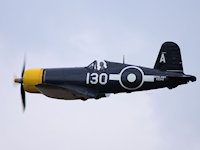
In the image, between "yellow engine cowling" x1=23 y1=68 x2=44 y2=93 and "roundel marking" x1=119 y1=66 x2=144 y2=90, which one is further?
"yellow engine cowling" x1=23 y1=68 x2=44 y2=93

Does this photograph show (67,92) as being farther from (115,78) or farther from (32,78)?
(32,78)

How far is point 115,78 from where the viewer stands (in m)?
23.1

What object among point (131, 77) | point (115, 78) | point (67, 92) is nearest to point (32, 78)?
point (67, 92)

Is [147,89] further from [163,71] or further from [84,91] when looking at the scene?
[84,91]

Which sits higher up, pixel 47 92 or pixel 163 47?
pixel 163 47

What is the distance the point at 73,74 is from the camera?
77.6ft

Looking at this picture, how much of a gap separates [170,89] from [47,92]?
15.4 feet

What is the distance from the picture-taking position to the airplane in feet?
74.5

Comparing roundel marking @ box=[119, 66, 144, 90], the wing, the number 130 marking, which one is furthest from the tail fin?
the wing

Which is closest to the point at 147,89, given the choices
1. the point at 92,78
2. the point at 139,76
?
the point at 139,76

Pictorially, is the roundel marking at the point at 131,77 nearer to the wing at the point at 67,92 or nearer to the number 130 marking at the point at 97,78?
the number 130 marking at the point at 97,78

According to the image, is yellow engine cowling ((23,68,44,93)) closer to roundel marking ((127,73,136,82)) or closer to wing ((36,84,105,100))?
wing ((36,84,105,100))

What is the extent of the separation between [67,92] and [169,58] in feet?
13.5

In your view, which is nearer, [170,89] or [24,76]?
[170,89]
